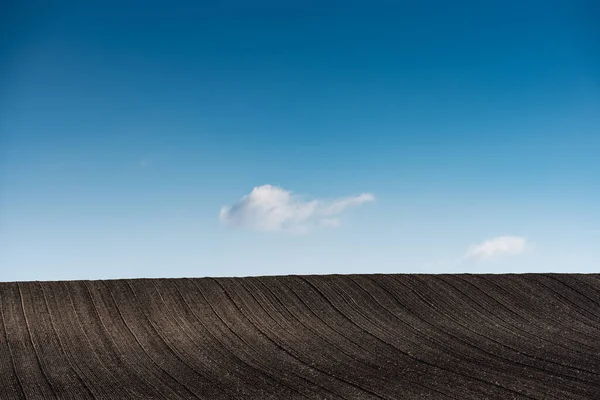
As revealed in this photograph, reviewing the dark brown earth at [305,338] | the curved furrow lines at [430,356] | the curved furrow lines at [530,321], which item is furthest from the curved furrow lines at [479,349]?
the curved furrow lines at [530,321]

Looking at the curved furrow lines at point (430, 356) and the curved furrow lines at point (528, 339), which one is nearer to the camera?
the curved furrow lines at point (430, 356)

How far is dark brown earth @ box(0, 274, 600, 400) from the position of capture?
14.8m

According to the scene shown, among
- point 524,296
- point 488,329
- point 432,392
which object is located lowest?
point 432,392

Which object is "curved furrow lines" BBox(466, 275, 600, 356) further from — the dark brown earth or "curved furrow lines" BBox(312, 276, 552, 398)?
"curved furrow lines" BBox(312, 276, 552, 398)

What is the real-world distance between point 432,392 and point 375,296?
963 cm

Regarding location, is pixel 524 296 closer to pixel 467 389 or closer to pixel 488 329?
pixel 488 329

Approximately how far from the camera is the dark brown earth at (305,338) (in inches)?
584

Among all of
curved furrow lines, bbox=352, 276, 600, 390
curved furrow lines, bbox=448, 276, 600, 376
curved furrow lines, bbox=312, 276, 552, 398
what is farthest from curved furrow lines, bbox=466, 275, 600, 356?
curved furrow lines, bbox=312, 276, 552, 398

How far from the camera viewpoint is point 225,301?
2289 centimetres

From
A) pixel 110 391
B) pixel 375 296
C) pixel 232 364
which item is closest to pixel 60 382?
pixel 110 391

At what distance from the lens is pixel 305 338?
63.2 feet

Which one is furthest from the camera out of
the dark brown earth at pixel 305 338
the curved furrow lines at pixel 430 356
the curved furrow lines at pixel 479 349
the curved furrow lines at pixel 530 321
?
the curved furrow lines at pixel 530 321

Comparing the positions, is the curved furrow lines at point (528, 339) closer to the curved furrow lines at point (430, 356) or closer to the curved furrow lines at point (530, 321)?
the curved furrow lines at point (530, 321)

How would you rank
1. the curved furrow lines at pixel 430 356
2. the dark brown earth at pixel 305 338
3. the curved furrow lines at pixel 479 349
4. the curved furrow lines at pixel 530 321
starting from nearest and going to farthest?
the curved furrow lines at pixel 430 356, the dark brown earth at pixel 305 338, the curved furrow lines at pixel 479 349, the curved furrow lines at pixel 530 321
